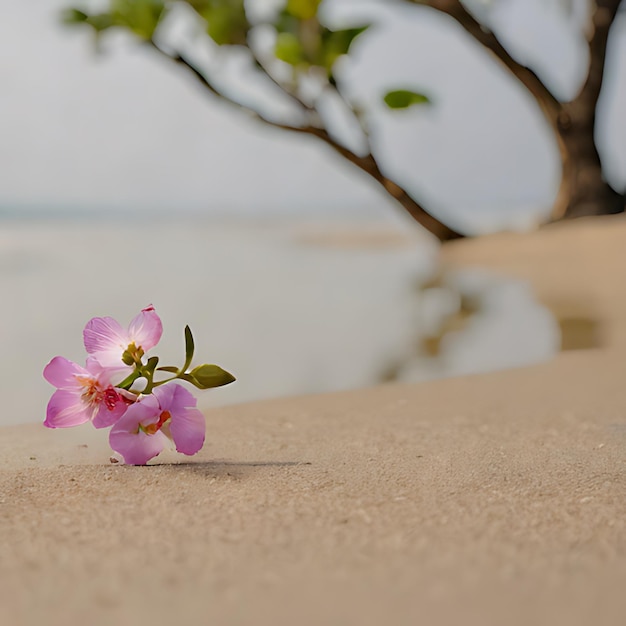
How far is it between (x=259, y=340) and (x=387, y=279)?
133cm

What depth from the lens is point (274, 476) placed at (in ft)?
2.12

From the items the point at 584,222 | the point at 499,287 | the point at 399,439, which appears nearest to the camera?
the point at 399,439

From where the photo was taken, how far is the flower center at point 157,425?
0.67 meters

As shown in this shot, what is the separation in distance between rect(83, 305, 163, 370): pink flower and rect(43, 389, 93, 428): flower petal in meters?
0.04

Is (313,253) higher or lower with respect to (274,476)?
higher

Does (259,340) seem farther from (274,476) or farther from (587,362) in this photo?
(274,476)

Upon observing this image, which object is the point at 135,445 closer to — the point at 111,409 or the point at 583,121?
the point at 111,409

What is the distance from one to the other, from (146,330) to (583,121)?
3.87 metres

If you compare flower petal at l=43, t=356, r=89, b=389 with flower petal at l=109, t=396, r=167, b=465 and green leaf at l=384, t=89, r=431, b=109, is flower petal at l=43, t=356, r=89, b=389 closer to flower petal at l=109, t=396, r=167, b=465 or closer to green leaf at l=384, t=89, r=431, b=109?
flower petal at l=109, t=396, r=167, b=465

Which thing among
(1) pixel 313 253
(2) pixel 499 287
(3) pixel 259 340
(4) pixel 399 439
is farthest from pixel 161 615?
(1) pixel 313 253

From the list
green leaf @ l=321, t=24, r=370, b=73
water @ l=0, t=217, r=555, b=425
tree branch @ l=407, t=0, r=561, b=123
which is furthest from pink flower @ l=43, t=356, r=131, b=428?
tree branch @ l=407, t=0, r=561, b=123

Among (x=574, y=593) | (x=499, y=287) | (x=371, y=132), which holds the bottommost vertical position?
(x=574, y=593)

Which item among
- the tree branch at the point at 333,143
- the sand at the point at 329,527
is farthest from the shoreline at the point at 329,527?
the tree branch at the point at 333,143

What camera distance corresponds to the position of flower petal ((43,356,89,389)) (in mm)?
676
